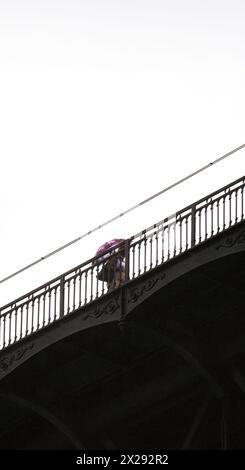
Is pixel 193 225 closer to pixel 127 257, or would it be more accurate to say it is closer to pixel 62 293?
pixel 127 257

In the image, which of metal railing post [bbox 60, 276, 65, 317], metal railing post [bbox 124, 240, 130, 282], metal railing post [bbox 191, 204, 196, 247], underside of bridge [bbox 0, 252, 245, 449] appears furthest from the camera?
metal railing post [bbox 60, 276, 65, 317]

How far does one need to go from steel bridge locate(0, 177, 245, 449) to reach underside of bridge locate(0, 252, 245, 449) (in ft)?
0.07

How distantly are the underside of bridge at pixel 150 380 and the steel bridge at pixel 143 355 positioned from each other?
2cm

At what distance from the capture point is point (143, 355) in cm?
5872

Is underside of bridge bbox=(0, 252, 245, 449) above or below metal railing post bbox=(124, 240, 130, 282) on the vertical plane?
below

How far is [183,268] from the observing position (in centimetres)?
5584

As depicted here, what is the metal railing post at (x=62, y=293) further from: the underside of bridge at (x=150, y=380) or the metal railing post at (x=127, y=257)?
the metal railing post at (x=127, y=257)

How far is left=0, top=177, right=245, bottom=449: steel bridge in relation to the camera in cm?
5628

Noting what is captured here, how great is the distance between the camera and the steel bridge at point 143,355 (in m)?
56.3

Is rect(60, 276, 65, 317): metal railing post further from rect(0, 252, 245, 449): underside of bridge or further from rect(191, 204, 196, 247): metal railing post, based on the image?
rect(191, 204, 196, 247): metal railing post

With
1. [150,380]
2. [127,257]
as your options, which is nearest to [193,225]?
[127,257]
